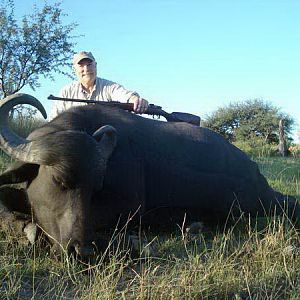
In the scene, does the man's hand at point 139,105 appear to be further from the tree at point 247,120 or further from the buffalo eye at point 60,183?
the tree at point 247,120

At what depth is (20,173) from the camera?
4273mm

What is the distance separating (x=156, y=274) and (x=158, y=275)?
0.03 meters

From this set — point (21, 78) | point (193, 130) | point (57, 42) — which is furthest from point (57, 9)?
point (193, 130)

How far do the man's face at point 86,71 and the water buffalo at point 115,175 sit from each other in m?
2.55

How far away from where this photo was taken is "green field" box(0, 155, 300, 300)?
120 inches

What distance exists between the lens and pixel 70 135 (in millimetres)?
3750

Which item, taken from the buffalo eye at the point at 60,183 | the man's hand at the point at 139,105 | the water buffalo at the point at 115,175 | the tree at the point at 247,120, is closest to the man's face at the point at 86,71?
the man's hand at the point at 139,105

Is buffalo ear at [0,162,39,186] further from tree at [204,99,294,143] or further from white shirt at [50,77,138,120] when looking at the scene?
tree at [204,99,294,143]

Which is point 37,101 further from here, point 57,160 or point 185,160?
point 185,160

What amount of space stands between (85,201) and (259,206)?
2152 millimetres

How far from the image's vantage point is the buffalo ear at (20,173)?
4219 millimetres

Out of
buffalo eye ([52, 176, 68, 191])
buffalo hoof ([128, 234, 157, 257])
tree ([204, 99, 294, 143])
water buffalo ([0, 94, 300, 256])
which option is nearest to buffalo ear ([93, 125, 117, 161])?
water buffalo ([0, 94, 300, 256])

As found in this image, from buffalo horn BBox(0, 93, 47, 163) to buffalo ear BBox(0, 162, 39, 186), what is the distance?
26cm

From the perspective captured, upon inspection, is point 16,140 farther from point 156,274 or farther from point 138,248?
point 156,274
